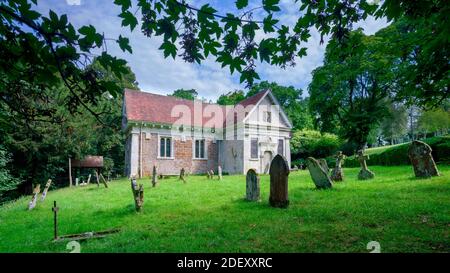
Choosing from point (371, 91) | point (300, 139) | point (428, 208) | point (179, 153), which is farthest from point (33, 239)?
point (300, 139)

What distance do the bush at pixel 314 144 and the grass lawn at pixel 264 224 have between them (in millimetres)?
27586

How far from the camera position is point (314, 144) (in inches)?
1512

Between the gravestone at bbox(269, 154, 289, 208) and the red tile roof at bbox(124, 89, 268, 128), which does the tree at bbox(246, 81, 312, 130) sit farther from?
the gravestone at bbox(269, 154, 289, 208)

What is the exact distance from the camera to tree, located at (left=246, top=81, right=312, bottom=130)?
4528 centimetres

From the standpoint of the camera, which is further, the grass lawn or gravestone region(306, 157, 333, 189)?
gravestone region(306, 157, 333, 189)

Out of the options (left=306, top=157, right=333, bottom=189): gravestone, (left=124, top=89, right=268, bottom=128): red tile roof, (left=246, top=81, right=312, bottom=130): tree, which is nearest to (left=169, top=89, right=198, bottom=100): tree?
(left=246, top=81, right=312, bottom=130): tree

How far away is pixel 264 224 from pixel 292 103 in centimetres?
4350

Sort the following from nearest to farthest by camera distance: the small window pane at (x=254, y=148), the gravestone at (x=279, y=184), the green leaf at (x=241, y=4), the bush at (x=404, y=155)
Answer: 1. the green leaf at (x=241, y=4)
2. the gravestone at (x=279, y=184)
3. the bush at (x=404, y=155)
4. the small window pane at (x=254, y=148)

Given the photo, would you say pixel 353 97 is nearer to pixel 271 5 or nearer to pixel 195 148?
pixel 195 148

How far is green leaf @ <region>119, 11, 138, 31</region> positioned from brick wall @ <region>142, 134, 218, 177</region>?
79.2ft

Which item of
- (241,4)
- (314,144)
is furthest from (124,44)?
(314,144)

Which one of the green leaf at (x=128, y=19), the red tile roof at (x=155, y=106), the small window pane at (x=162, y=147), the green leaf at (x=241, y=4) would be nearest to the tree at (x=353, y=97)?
the red tile roof at (x=155, y=106)

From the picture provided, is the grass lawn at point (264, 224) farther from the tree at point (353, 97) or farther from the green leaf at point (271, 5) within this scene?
the tree at point (353, 97)

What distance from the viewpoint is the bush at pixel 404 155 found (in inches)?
775
